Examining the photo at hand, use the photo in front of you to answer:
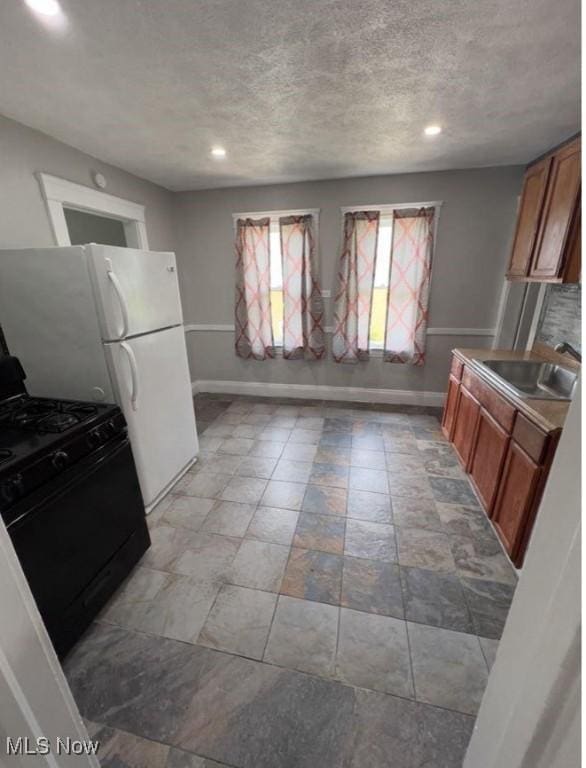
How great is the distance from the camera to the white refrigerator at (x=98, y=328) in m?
1.65

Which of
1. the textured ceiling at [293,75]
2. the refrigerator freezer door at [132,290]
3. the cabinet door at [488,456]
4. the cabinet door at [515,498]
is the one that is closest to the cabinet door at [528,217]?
the textured ceiling at [293,75]

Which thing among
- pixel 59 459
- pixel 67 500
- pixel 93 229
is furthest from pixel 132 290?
pixel 93 229

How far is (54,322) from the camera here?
1.72 m

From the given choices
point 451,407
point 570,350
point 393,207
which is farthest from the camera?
point 393,207

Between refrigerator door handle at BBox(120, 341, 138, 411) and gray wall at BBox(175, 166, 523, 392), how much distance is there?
7.36 feet

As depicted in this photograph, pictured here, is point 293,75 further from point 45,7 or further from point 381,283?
point 381,283

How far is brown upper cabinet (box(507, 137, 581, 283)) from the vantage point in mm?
1956

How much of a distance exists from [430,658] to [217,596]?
3.30ft

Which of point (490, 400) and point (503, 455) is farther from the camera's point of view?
point (490, 400)

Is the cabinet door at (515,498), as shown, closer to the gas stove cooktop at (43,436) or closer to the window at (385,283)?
the window at (385,283)

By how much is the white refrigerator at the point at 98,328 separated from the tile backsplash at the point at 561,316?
296 cm

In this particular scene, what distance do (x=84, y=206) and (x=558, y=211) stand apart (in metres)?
3.43

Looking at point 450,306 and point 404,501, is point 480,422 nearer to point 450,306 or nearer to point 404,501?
point 404,501

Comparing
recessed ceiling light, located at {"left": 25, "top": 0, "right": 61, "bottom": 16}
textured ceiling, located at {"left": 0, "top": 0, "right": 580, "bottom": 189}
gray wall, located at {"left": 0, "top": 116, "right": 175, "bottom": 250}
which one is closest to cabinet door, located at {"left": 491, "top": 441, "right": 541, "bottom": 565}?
textured ceiling, located at {"left": 0, "top": 0, "right": 580, "bottom": 189}
